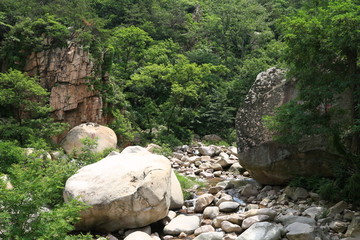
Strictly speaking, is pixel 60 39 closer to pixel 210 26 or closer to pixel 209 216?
pixel 209 216

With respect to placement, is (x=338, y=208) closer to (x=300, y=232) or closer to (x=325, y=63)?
(x=300, y=232)

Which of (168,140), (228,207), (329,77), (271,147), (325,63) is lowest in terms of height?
(168,140)

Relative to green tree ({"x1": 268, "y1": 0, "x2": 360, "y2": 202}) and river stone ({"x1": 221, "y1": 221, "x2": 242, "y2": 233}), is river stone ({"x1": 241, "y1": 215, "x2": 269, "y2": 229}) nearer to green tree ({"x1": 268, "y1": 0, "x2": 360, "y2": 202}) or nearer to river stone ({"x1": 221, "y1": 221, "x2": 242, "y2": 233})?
river stone ({"x1": 221, "y1": 221, "x2": 242, "y2": 233})

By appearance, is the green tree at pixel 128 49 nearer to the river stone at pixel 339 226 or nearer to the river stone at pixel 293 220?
the river stone at pixel 293 220

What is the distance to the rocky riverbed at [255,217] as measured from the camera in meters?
6.70

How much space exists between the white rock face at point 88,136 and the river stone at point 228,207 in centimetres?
835

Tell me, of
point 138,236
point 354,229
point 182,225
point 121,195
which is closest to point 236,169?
point 182,225

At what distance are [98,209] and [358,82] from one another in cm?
655

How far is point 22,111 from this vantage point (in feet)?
50.0

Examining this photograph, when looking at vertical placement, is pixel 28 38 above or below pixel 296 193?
above

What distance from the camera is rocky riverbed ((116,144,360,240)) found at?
22.0 feet

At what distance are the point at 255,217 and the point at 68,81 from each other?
43.0 ft

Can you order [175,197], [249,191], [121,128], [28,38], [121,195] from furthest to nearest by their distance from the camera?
1. [121,128]
2. [28,38]
3. [249,191]
4. [175,197]
5. [121,195]

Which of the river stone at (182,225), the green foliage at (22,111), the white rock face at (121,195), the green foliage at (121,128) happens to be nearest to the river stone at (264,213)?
the river stone at (182,225)
